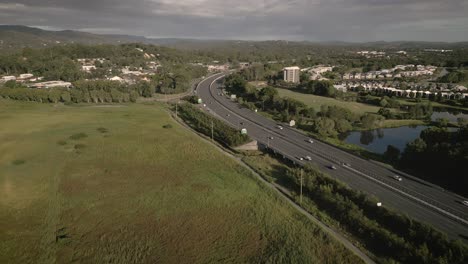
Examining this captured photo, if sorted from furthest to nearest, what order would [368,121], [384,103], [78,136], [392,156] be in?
[384,103]
[368,121]
[78,136]
[392,156]

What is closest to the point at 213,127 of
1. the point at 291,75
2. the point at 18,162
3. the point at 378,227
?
the point at 18,162

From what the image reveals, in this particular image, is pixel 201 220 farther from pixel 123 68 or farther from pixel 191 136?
pixel 123 68

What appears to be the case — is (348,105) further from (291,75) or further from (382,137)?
(291,75)

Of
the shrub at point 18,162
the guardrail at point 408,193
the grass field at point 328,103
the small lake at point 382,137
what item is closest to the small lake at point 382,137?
the small lake at point 382,137

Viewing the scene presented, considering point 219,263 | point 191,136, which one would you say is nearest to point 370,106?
point 191,136

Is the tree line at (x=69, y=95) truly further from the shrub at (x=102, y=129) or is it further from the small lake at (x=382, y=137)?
the small lake at (x=382, y=137)

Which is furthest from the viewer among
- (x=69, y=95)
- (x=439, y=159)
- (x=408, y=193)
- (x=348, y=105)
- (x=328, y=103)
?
(x=69, y=95)
